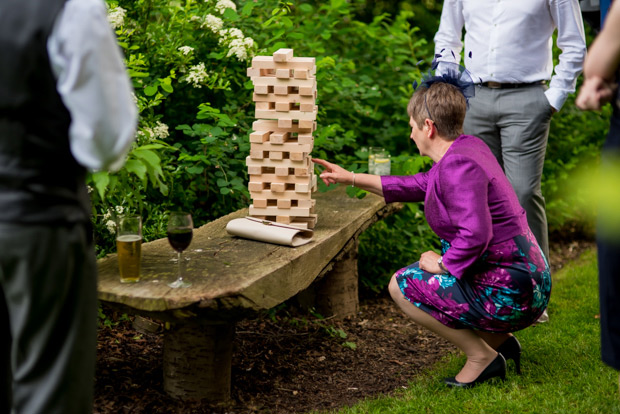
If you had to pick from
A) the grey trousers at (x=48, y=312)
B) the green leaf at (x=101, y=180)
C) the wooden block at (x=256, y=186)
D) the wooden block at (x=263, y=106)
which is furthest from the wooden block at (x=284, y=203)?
the grey trousers at (x=48, y=312)

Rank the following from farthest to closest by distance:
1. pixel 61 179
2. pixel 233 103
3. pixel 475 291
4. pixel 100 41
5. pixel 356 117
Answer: pixel 356 117
pixel 233 103
pixel 475 291
pixel 61 179
pixel 100 41

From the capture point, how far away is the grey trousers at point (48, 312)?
76.4 inches

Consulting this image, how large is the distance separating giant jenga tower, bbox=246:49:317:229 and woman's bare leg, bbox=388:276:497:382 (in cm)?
62

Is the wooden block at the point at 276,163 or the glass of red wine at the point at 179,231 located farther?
the wooden block at the point at 276,163

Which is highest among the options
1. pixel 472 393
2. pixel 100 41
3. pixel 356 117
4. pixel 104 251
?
pixel 100 41

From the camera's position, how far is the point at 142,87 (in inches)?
164

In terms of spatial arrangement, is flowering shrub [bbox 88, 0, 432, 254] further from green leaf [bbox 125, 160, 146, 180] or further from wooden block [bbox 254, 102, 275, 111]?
green leaf [bbox 125, 160, 146, 180]

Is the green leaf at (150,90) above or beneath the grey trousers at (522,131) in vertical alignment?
above

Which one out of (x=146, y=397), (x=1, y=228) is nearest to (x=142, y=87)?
(x=146, y=397)

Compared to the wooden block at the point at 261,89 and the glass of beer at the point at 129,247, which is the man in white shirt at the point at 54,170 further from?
the wooden block at the point at 261,89

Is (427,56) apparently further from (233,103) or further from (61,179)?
(61,179)

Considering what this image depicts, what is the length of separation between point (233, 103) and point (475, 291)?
201 centimetres

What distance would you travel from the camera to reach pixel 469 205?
3076 mm

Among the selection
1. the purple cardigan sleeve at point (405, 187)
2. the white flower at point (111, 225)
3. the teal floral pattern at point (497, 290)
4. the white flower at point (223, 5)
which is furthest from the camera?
the white flower at point (223, 5)
